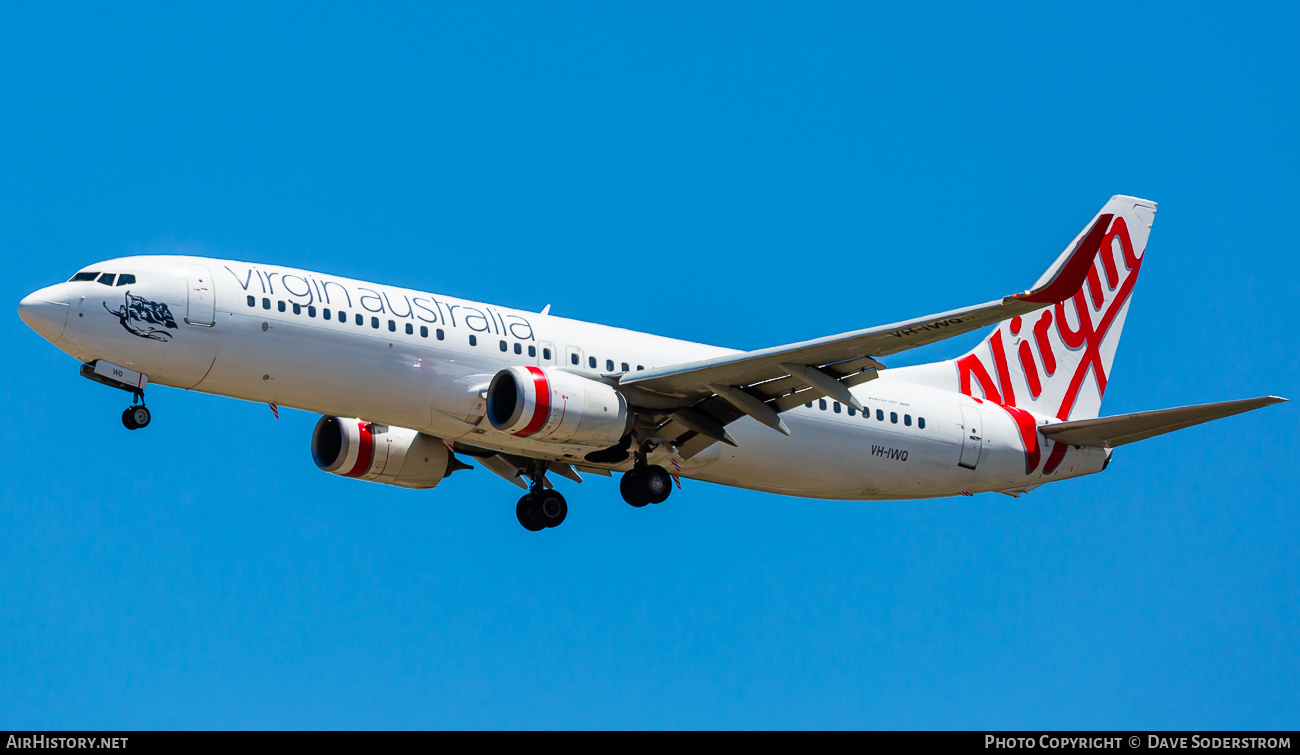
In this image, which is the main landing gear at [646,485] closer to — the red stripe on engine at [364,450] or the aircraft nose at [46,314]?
the red stripe on engine at [364,450]

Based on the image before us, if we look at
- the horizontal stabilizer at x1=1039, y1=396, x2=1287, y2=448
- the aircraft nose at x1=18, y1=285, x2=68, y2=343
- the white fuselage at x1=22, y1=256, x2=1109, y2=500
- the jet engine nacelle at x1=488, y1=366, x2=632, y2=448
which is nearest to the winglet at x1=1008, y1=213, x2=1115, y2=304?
the horizontal stabilizer at x1=1039, y1=396, x2=1287, y2=448

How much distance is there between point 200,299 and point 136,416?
2.74 m

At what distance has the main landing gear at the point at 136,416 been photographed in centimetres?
3059

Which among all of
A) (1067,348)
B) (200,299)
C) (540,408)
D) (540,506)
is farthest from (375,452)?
(1067,348)

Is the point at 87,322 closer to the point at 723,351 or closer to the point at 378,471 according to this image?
the point at 378,471

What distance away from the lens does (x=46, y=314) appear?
30.0 meters

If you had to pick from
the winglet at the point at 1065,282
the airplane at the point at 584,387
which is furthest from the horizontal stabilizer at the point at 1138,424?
the winglet at the point at 1065,282

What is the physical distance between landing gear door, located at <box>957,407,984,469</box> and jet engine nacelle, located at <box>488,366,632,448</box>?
10.4 metres

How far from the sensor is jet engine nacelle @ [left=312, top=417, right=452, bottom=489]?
37031 millimetres

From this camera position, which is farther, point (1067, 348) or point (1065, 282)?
point (1067, 348)

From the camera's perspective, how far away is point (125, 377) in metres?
30.5

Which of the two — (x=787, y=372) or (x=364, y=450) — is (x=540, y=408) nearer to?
(x=787, y=372)
